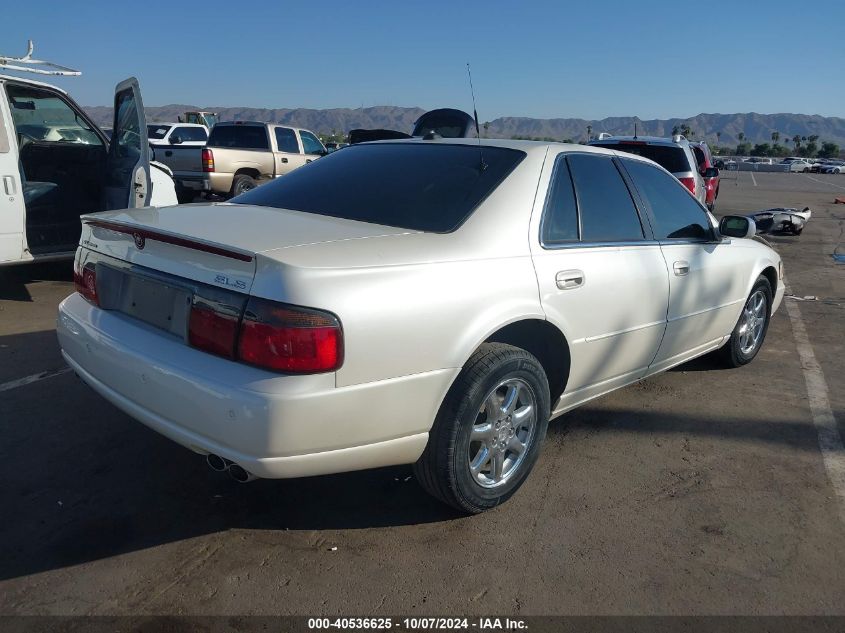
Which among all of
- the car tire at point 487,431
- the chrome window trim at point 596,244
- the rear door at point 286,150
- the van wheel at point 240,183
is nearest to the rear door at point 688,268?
the chrome window trim at point 596,244

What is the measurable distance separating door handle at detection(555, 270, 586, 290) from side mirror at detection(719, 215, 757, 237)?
71.4 inches

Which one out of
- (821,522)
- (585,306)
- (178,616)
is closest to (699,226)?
(585,306)

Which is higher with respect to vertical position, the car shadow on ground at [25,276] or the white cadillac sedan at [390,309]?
the white cadillac sedan at [390,309]

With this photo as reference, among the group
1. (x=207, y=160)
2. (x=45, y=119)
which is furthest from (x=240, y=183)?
(x=45, y=119)

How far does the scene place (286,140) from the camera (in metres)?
13.8

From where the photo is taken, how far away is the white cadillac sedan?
2299 millimetres

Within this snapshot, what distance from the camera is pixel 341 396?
233cm

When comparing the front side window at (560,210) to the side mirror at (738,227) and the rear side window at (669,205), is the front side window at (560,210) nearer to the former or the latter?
the rear side window at (669,205)

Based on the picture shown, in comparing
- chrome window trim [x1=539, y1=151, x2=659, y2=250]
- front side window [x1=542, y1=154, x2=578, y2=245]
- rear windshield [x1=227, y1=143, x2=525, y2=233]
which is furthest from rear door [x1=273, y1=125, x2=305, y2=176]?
front side window [x1=542, y1=154, x2=578, y2=245]

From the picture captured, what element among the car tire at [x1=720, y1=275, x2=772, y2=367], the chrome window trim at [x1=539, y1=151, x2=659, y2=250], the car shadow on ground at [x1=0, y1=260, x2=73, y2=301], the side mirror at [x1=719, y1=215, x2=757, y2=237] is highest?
the chrome window trim at [x1=539, y1=151, x2=659, y2=250]

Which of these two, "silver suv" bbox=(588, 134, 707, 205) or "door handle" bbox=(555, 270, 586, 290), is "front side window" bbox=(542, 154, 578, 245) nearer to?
"door handle" bbox=(555, 270, 586, 290)

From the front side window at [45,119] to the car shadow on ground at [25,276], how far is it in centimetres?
148

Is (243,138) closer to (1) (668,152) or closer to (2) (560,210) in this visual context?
(1) (668,152)

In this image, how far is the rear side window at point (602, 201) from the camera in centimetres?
342
